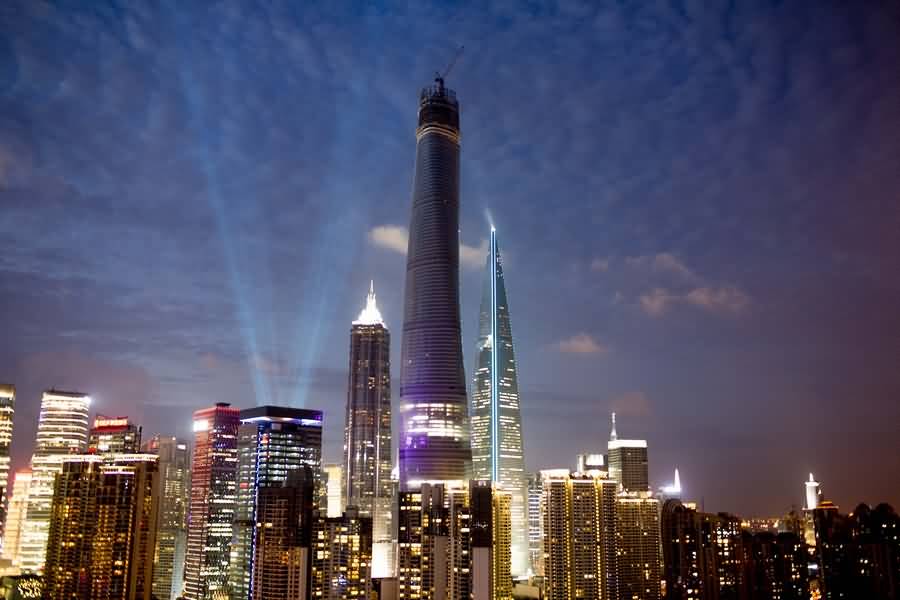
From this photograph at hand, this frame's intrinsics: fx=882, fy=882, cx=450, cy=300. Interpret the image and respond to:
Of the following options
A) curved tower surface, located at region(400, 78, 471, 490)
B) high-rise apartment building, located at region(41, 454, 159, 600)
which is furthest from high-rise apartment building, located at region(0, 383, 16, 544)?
curved tower surface, located at region(400, 78, 471, 490)

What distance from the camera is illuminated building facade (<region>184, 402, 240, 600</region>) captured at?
7019 cm

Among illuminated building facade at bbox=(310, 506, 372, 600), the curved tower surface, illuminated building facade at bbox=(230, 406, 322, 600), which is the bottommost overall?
illuminated building facade at bbox=(310, 506, 372, 600)

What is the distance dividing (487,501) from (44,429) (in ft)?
168

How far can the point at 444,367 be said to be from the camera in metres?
80.3

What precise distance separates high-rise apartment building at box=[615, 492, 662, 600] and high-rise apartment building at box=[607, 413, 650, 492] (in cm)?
2252

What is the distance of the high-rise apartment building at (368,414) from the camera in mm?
100875

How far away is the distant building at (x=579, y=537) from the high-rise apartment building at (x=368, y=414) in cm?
3919

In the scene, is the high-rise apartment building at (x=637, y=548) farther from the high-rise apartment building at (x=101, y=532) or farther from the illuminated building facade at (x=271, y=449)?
the high-rise apartment building at (x=101, y=532)

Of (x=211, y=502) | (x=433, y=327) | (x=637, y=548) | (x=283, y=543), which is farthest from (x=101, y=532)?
(x=637, y=548)

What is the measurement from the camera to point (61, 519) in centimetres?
5331

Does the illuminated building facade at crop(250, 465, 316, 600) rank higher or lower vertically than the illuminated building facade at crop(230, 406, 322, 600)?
lower

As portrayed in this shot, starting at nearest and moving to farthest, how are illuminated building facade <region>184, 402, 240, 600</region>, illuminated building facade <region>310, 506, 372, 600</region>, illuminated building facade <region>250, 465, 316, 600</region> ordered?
illuminated building facade <region>250, 465, 316, 600</region>, illuminated building facade <region>310, 506, 372, 600</region>, illuminated building facade <region>184, 402, 240, 600</region>

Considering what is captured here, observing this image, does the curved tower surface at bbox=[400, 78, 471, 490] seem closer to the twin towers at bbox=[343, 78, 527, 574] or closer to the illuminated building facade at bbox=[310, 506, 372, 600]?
the twin towers at bbox=[343, 78, 527, 574]

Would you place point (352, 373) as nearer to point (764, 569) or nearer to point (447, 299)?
point (447, 299)
